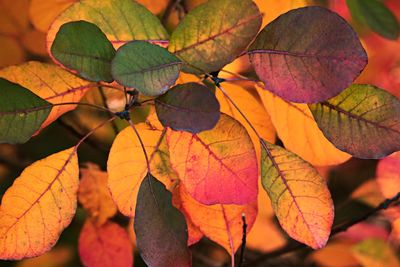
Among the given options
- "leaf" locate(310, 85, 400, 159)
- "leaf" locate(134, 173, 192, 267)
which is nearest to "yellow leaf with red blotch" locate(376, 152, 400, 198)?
"leaf" locate(310, 85, 400, 159)

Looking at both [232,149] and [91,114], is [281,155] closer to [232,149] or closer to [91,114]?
[232,149]

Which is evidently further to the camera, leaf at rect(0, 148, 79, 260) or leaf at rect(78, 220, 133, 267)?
leaf at rect(78, 220, 133, 267)

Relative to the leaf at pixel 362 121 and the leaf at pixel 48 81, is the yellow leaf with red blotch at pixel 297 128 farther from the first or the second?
the leaf at pixel 48 81

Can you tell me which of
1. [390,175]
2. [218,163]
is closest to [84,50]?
[218,163]

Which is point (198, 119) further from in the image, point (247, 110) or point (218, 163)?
point (247, 110)

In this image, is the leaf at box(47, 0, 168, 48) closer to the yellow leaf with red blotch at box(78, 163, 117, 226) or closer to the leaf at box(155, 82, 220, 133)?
the leaf at box(155, 82, 220, 133)
